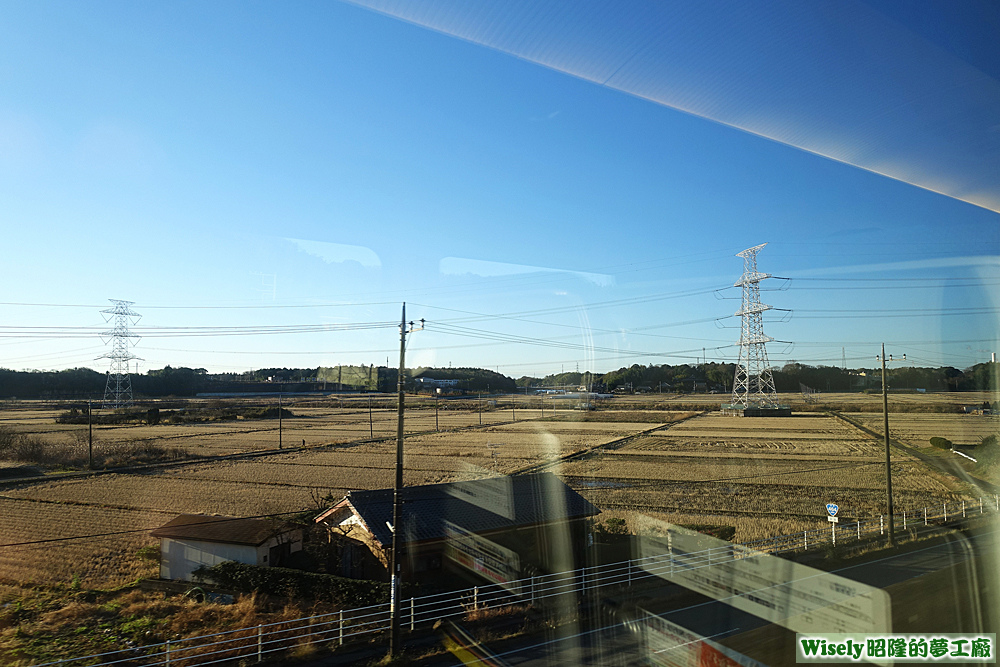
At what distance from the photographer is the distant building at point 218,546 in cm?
1352

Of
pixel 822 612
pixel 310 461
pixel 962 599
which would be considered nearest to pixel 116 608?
pixel 822 612

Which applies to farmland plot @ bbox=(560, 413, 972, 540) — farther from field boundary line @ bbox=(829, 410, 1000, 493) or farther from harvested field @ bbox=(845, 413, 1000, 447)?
harvested field @ bbox=(845, 413, 1000, 447)

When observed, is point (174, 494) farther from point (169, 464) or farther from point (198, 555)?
point (198, 555)

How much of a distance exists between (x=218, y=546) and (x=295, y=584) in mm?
2876

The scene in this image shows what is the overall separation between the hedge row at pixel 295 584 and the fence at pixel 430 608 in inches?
20.1

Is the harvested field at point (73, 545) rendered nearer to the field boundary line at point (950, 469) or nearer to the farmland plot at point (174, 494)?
the farmland plot at point (174, 494)

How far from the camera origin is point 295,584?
12539mm

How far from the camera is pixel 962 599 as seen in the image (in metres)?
9.56

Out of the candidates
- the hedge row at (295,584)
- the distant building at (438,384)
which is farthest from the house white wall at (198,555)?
the distant building at (438,384)

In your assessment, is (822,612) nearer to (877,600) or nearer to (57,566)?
(877,600)

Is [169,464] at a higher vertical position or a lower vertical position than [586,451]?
lower

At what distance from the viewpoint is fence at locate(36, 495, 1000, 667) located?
8.94 metres

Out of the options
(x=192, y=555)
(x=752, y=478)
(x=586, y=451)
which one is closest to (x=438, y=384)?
(x=586, y=451)

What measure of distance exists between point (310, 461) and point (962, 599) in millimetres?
33508
